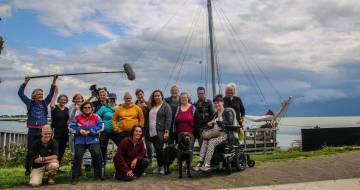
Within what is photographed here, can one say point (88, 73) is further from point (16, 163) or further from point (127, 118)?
point (16, 163)

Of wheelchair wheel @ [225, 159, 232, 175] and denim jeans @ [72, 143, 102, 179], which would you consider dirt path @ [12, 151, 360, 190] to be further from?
denim jeans @ [72, 143, 102, 179]

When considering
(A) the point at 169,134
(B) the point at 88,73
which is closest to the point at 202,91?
(A) the point at 169,134

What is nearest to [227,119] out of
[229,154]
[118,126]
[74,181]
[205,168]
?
[229,154]

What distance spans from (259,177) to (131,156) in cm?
255

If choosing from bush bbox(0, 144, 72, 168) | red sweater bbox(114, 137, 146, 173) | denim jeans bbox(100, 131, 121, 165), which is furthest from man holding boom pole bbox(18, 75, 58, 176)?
bush bbox(0, 144, 72, 168)

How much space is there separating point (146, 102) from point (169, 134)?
0.86 meters

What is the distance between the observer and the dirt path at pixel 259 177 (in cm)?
819

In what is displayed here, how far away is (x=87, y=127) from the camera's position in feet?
28.7

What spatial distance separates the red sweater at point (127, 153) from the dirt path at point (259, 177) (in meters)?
0.39

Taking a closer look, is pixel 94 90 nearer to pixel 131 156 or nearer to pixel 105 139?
pixel 105 139

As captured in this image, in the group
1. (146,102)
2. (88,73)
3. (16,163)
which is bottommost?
(16,163)

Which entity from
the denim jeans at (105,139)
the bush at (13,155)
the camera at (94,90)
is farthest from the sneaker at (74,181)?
the bush at (13,155)

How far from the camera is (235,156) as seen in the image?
9203mm

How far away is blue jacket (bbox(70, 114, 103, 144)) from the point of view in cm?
874
